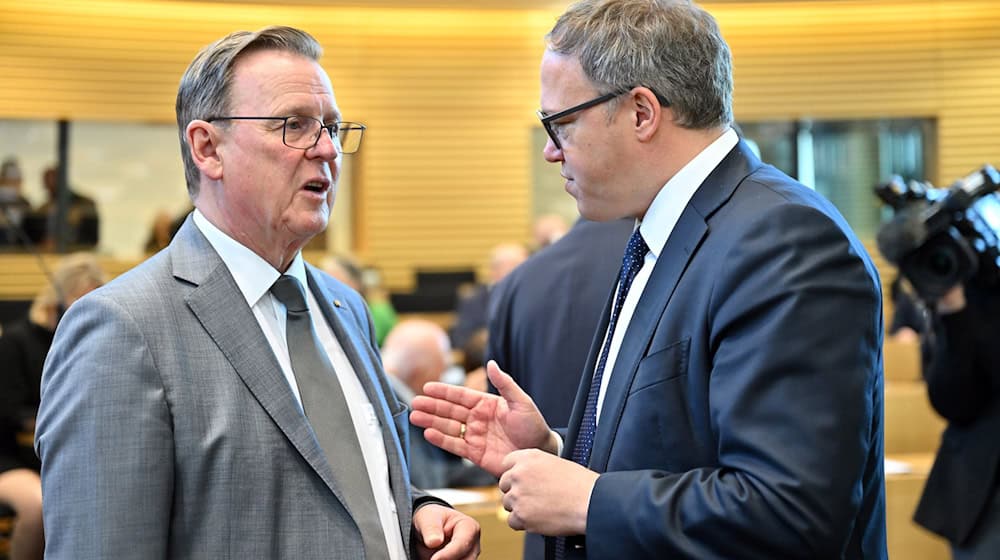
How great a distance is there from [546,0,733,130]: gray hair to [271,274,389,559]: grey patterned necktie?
2.21 ft

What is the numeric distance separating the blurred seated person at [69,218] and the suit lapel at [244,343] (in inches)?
391

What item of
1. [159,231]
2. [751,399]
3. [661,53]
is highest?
[661,53]

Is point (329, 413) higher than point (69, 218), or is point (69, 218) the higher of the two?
point (329, 413)

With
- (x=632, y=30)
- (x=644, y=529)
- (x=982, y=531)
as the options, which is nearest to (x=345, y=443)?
(x=644, y=529)

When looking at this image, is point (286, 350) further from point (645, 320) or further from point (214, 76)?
point (645, 320)

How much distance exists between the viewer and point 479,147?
12070 millimetres

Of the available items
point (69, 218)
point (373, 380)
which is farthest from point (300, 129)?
point (69, 218)

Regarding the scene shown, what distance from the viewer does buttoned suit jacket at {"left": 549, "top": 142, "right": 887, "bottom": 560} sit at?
1.47 metres

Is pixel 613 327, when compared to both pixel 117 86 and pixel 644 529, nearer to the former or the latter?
pixel 644 529

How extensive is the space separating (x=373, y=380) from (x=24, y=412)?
2947 millimetres

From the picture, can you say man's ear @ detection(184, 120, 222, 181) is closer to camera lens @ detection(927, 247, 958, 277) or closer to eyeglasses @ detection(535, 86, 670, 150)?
eyeglasses @ detection(535, 86, 670, 150)

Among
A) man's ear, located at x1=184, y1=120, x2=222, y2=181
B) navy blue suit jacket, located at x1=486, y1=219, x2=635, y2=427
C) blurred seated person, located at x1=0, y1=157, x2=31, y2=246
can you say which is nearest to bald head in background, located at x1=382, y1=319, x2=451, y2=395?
navy blue suit jacket, located at x1=486, y1=219, x2=635, y2=427

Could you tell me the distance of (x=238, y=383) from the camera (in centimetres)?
171

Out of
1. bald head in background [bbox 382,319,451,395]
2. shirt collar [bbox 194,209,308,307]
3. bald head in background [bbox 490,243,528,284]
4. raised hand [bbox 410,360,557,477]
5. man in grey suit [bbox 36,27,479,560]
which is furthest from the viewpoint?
bald head in background [bbox 490,243,528,284]
